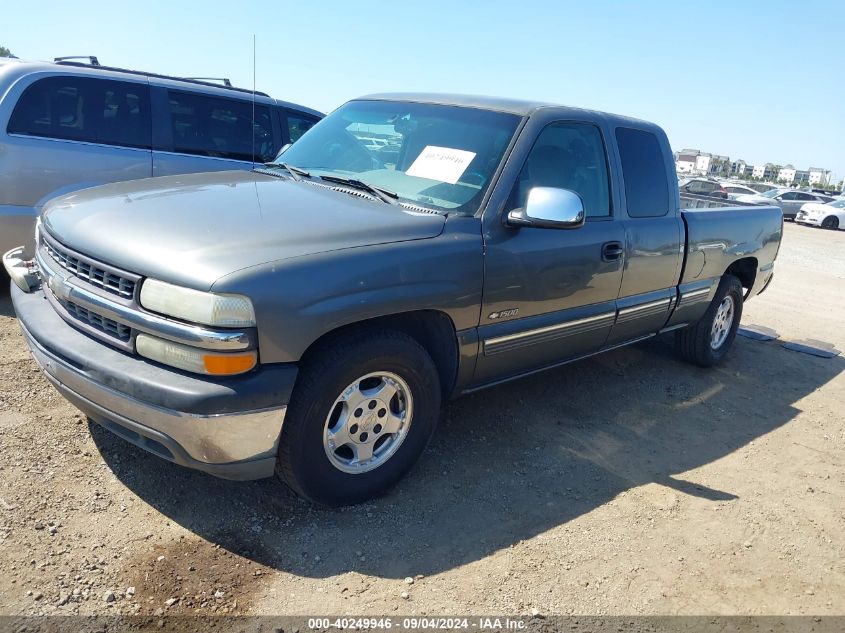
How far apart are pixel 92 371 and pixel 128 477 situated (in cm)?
74

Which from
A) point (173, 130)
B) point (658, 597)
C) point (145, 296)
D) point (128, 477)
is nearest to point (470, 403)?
point (658, 597)

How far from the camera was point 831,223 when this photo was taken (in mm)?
25297

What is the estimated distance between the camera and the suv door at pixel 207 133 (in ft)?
19.4

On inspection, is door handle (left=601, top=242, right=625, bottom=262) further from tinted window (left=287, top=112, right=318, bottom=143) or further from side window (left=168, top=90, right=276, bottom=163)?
tinted window (left=287, top=112, right=318, bottom=143)

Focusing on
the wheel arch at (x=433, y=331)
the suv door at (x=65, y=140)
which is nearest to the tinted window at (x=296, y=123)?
the suv door at (x=65, y=140)

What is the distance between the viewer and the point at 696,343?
5504 millimetres

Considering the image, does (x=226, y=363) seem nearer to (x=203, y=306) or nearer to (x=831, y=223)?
(x=203, y=306)

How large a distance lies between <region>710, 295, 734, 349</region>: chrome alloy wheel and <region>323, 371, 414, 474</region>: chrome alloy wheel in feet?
11.3

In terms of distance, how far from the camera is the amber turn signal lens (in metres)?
2.46

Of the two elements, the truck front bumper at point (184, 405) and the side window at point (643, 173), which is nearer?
the truck front bumper at point (184, 405)

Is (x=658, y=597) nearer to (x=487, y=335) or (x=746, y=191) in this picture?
(x=487, y=335)

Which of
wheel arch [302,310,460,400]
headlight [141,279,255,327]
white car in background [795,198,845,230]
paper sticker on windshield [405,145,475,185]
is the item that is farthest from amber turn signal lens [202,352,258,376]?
white car in background [795,198,845,230]

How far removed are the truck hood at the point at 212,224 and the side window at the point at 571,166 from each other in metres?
0.68

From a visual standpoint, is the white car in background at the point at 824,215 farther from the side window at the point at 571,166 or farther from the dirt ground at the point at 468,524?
the side window at the point at 571,166
